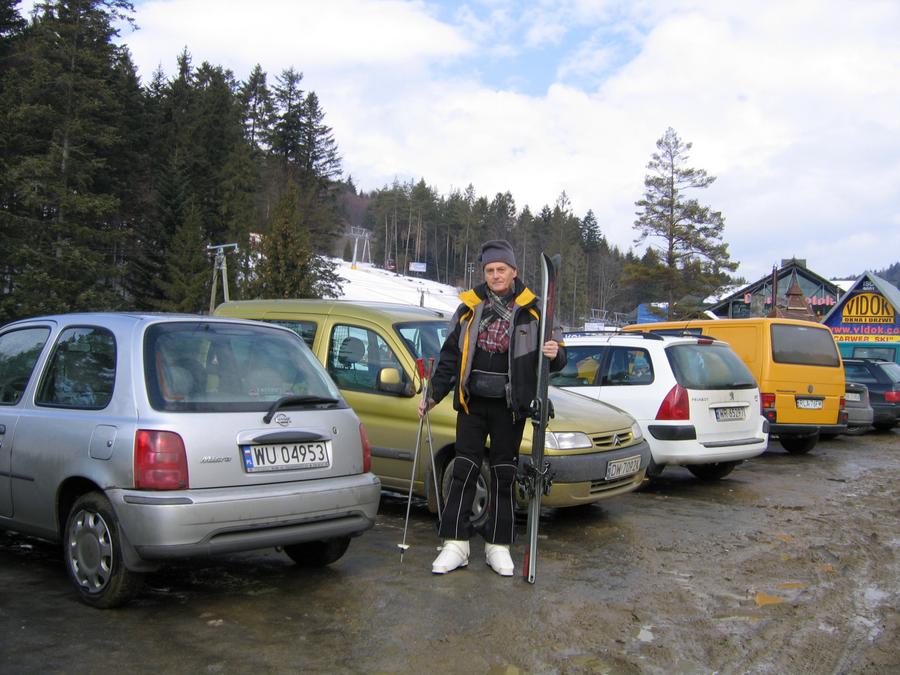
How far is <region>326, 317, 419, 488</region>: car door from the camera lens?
6500 mm

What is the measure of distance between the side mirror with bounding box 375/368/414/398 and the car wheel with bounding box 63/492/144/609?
2.47m

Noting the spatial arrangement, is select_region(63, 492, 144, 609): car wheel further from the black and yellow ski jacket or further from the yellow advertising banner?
the yellow advertising banner

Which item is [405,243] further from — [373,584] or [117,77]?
[373,584]

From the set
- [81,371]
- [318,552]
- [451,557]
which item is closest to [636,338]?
[451,557]

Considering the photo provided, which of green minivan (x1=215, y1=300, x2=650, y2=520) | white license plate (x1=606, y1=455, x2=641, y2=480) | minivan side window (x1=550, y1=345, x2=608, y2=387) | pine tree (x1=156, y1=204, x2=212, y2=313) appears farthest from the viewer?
pine tree (x1=156, y1=204, x2=212, y2=313)

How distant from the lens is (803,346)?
38.8ft

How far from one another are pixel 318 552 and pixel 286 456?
1012 mm

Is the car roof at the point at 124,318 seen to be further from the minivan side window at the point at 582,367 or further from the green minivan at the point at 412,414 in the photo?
the minivan side window at the point at 582,367

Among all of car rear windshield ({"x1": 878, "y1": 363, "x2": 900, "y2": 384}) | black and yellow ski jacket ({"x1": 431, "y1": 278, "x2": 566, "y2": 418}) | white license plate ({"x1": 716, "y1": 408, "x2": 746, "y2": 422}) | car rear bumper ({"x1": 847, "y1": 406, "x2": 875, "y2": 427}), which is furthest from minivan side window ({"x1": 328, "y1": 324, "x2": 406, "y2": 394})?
car rear windshield ({"x1": 878, "y1": 363, "x2": 900, "y2": 384})

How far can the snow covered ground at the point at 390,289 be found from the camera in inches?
3324

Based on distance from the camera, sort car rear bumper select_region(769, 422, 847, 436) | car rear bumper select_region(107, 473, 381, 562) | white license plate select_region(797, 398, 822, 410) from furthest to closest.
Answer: white license plate select_region(797, 398, 822, 410)
car rear bumper select_region(769, 422, 847, 436)
car rear bumper select_region(107, 473, 381, 562)

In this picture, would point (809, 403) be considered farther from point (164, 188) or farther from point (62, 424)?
point (164, 188)

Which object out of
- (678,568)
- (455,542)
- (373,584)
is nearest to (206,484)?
(373,584)

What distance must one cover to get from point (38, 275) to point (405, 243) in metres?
94.6
